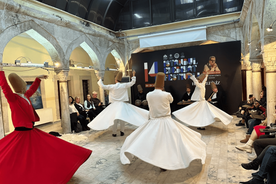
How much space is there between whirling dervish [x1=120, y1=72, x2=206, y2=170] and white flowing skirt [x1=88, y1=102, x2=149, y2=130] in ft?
6.41

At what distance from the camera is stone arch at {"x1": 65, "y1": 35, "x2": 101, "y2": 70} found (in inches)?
303

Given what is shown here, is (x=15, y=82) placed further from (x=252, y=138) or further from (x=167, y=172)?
(x=252, y=138)

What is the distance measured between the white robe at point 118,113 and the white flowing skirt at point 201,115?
43.3 inches

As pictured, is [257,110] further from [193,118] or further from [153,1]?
[153,1]

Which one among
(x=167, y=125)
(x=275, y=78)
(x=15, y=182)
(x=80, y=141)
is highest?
(x=275, y=78)

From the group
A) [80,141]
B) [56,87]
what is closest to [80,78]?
[56,87]

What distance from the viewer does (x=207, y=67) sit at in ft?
30.9

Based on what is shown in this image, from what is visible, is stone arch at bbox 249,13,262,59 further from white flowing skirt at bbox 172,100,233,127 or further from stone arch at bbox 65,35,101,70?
stone arch at bbox 65,35,101,70

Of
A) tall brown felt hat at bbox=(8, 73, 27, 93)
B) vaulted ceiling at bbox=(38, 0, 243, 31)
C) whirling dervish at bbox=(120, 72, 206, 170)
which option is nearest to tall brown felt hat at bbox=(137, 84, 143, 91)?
vaulted ceiling at bbox=(38, 0, 243, 31)

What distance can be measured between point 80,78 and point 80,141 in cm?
689

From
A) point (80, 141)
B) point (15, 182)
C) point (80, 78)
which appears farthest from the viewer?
point (80, 78)

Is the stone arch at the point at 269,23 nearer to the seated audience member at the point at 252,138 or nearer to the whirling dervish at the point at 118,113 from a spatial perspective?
the seated audience member at the point at 252,138

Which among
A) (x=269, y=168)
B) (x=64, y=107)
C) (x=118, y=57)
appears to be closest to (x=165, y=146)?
(x=269, y=168)

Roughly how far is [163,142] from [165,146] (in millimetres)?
73
